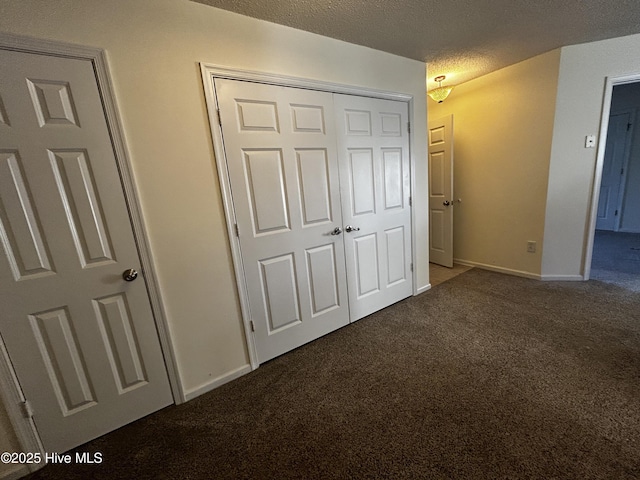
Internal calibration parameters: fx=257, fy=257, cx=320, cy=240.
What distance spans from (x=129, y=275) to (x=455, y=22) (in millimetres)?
2747

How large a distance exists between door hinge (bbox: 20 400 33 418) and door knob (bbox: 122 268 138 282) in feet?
2.28

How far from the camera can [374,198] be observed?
2.34 metres

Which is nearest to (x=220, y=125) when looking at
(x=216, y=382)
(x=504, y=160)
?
(x=216, y=382)

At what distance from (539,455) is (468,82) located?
3.72 m

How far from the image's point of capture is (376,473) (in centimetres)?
112

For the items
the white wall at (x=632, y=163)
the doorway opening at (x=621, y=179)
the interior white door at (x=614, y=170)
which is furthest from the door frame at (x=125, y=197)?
the white wall at (x=632, y=163)

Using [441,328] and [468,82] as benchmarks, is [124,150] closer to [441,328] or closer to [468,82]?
[441,328]

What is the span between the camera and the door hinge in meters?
1.23

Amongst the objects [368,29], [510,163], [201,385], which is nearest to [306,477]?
[201,385]

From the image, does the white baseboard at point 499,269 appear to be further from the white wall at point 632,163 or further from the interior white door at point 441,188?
the white wall at point 632,163

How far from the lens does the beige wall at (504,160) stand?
9.01ft

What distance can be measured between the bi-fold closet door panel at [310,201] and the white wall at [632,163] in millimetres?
4826

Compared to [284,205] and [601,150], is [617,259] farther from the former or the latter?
[284,205]

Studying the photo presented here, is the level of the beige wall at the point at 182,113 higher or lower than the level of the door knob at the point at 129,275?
higher
